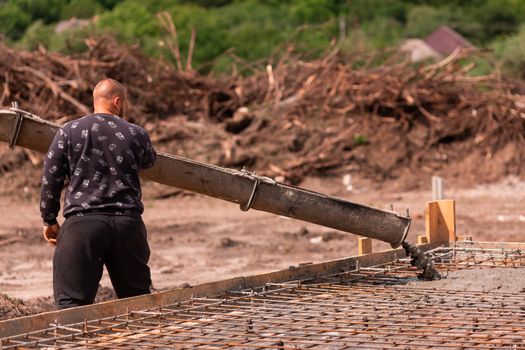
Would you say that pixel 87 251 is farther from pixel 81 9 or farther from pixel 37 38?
pixel 81 9

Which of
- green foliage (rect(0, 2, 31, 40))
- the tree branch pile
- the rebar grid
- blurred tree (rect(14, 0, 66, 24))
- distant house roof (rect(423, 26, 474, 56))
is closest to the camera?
the rebar grid

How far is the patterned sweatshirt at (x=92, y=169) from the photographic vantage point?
5277mm

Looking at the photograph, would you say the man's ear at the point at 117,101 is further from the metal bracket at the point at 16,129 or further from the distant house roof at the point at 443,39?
the distant house roof at the point at 443,39

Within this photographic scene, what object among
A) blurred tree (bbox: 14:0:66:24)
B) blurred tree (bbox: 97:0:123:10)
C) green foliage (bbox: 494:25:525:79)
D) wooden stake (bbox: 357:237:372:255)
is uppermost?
blurred tree (bbox: 97:0:123:10)

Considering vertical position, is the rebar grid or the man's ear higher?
the man's ear

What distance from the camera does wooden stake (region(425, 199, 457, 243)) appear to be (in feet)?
24.2

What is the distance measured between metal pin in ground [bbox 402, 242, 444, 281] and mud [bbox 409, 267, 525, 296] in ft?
0.16

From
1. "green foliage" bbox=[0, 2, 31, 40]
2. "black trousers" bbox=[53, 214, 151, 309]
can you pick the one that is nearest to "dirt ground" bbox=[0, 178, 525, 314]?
Answer: "black trousers" bbox=[53, 214, 151, 309]

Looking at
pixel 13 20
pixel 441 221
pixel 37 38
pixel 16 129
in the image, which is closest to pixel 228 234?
pixel 441 221

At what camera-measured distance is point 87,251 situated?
17.3 ft

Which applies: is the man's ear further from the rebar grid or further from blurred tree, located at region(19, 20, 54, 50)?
blurred tree, located at region(19, 20, 54, 50)

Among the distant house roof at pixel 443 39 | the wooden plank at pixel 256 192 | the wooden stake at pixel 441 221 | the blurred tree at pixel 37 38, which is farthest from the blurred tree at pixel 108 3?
the wooden plank at pixel 256 192

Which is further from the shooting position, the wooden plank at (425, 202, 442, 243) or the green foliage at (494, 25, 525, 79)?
the green foliage at (494, 25, 525, 79)

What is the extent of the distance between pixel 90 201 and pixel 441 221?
3.03 metres
